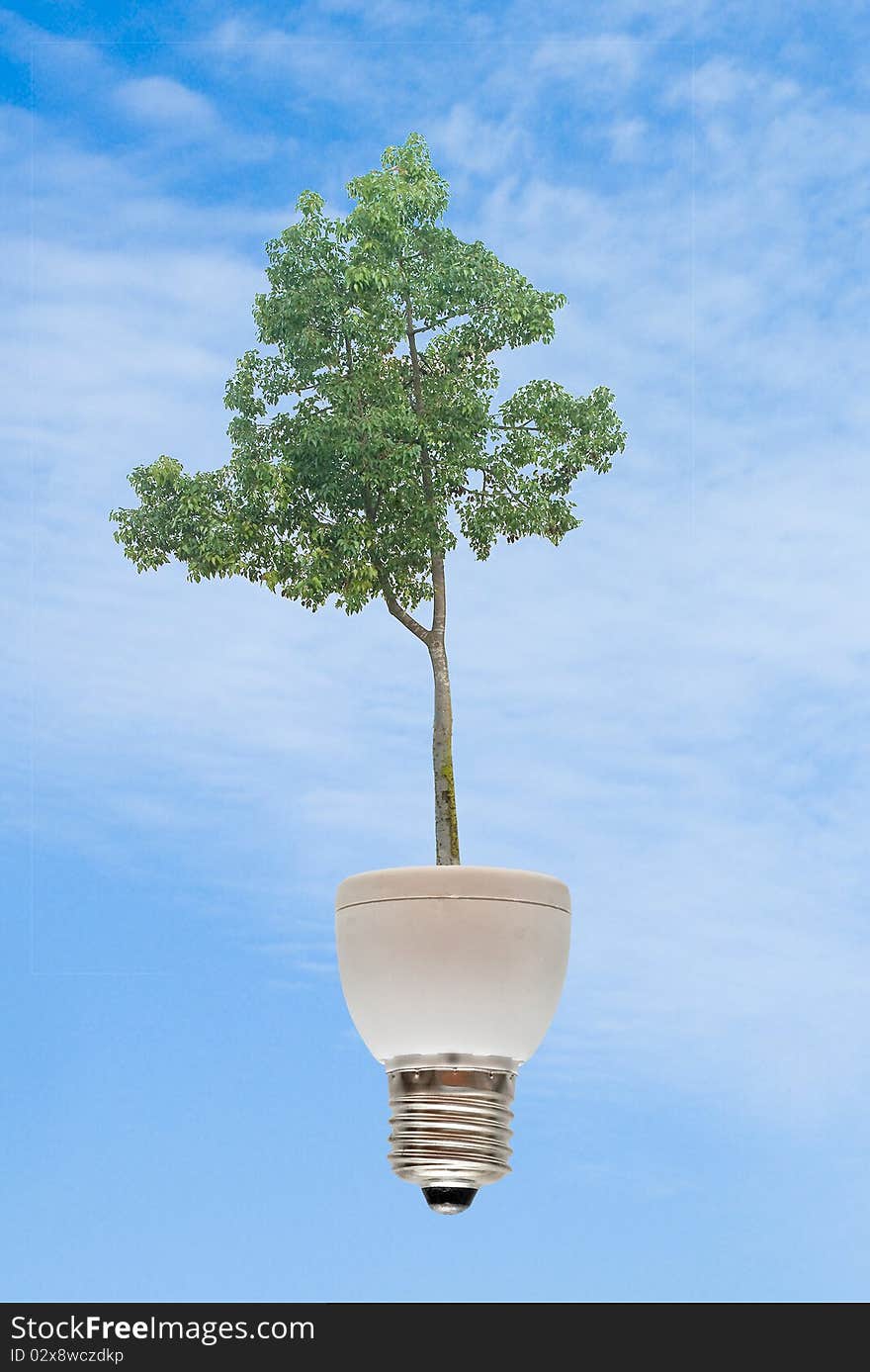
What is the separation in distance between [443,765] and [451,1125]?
2.45 ft

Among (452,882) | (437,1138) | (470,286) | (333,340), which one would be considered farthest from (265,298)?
(437,1138)

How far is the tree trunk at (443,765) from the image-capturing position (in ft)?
10.1

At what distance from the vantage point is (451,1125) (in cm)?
266

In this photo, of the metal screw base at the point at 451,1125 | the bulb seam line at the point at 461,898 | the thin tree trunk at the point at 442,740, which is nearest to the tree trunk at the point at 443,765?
the thin tree trunk at the point at 442,740

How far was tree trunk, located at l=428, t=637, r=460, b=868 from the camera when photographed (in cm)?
309

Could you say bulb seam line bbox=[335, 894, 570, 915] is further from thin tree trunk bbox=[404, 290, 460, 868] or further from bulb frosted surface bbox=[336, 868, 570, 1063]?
thin tree trunk bbox=[404, 290, 460, 868]

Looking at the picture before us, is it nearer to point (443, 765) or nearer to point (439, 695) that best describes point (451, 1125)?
point (443, 765)

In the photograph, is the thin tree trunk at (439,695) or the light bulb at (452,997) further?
the thin tree trunk at (439,695)

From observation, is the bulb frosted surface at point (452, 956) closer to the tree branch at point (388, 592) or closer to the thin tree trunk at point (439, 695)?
the thin tree trunk at point (439, 695)

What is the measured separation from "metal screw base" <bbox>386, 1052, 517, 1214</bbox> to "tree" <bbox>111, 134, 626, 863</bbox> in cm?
70

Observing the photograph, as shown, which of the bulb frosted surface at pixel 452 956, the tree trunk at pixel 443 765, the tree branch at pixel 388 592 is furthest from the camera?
the tree branch at pixel 388 592

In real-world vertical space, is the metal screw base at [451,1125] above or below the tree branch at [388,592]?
below

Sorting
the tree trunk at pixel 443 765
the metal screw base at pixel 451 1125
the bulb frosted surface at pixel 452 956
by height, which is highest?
the tree trunk at pixel 443 765

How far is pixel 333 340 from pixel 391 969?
1357 millimetres
